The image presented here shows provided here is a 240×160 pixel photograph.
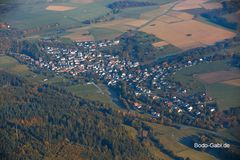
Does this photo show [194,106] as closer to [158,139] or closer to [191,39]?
[158,139]

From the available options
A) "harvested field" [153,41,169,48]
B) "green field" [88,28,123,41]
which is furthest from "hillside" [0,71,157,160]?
"green field" [88,28,123,41]

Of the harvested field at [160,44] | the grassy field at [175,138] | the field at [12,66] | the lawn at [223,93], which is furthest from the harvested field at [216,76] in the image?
the field at [12,66]

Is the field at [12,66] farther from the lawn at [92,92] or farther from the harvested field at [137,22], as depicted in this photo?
the harvested field at [137,22]

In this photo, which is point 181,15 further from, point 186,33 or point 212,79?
point 212,79

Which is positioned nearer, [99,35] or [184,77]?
[184,77]

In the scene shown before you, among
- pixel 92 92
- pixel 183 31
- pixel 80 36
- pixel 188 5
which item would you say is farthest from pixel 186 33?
pixel 92 92

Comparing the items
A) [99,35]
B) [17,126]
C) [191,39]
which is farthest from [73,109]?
[99,35]
